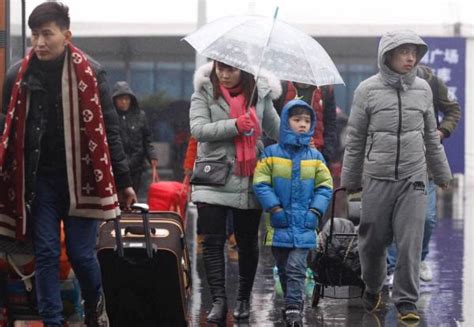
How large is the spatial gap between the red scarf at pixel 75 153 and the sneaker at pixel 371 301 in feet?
8.53

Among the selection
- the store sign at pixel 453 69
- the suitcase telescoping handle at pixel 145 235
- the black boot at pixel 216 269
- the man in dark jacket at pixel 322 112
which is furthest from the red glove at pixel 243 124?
the store sign at pixel 453 69

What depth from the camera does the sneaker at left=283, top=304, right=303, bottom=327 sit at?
A: 28.0ft

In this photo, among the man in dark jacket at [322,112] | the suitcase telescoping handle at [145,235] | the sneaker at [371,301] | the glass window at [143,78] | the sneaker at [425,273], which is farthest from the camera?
the glass window at [143,78]

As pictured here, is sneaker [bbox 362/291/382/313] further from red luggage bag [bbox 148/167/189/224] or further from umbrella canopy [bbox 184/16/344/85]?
red luggage bag [bbox 148/167/189/224]

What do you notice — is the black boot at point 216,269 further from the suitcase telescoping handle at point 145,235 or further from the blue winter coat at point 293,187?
the suitcase telescoping handle at point 145,235

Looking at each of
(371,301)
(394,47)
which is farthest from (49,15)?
(371,301)

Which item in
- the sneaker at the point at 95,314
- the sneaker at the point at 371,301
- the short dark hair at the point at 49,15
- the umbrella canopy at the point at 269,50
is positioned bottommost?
the sneaker at the point at 371,301

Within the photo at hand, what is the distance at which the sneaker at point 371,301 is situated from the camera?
9.43 m

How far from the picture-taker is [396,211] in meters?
9.06

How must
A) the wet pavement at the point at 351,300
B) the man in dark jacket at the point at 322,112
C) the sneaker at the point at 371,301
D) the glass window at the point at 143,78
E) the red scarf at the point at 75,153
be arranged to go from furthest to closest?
the glass window at the point at 143,78 < the man in dark jacket at the point at 322,112 < the sneaker at the point at 371,301 < the wet pavement at the point at 351,300 < the red scarf at the point at 75,153

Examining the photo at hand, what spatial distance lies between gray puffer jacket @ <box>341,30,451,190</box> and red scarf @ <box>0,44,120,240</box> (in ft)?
7.43

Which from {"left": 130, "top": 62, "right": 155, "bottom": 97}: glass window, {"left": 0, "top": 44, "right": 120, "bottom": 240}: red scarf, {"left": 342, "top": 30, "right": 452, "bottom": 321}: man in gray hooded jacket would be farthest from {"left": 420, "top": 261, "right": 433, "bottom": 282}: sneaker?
{"left": 130, "top": 62, "right": 155, "bottom": 97}: glass window

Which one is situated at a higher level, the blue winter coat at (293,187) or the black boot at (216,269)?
the blue winter coat at (293,187)

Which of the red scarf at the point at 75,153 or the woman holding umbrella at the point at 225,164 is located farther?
the woman holding umbrella at the point at 225,164
